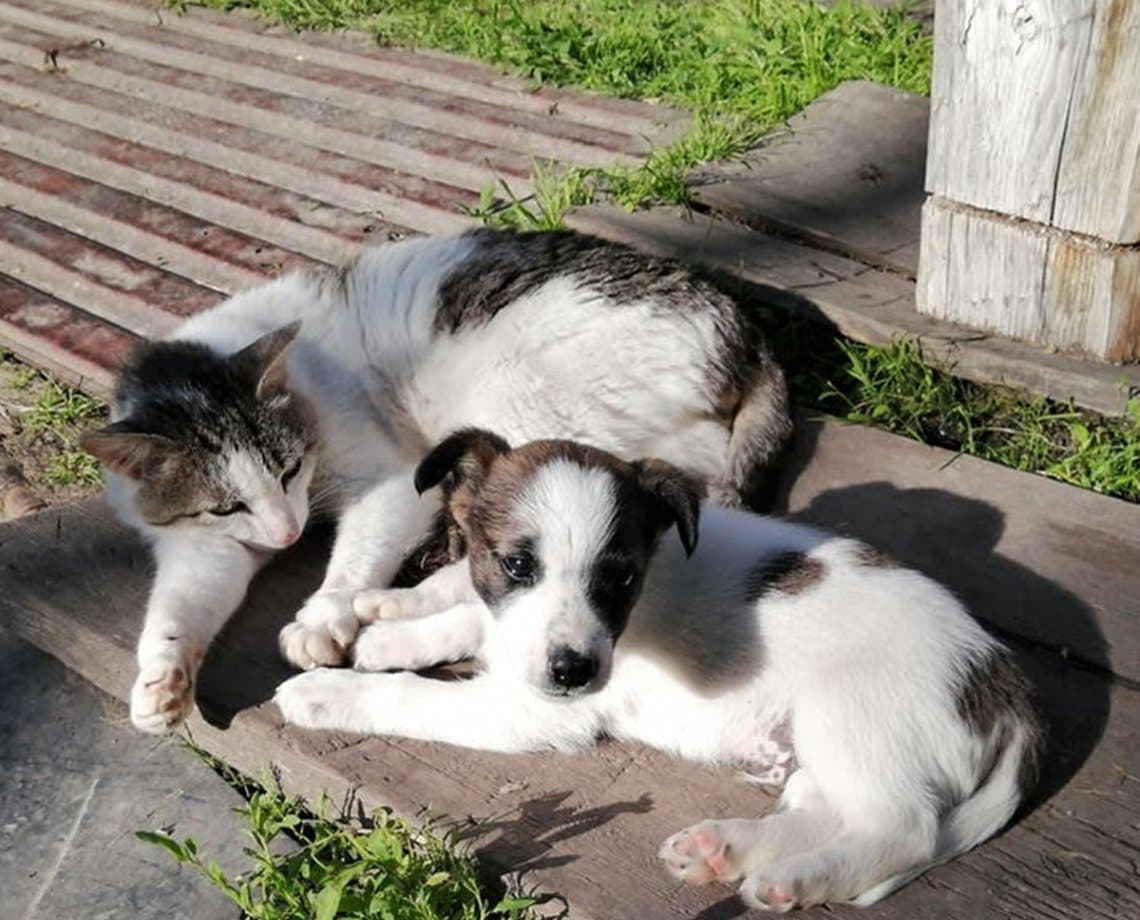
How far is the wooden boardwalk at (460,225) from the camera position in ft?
10.3

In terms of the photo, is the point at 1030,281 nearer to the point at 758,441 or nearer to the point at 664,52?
the point at 758,441

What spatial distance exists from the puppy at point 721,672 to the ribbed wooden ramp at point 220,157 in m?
2.60

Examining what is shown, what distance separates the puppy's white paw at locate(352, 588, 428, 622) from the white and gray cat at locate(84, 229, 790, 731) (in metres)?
0.04

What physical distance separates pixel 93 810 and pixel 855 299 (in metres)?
2.75

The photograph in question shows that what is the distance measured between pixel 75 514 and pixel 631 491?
1.91m

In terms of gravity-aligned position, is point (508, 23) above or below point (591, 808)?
above

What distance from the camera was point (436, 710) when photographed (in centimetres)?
342

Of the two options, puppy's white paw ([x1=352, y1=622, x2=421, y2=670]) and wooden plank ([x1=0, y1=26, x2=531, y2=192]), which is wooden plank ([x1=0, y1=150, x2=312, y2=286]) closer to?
wooden plank ([x1=0, y1=26, x2=531, y2=192])

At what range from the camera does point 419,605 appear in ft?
12.7

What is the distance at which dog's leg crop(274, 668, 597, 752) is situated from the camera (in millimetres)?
3361

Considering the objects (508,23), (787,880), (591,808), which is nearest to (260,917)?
(591,808)

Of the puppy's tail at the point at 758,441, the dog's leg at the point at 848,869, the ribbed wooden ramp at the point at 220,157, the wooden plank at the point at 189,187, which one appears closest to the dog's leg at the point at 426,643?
the puppy's tail at the point at 758,441

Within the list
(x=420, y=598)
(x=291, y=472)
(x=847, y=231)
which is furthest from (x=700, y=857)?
(x=847, y=231)

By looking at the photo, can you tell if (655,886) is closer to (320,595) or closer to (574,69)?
(320,595)
